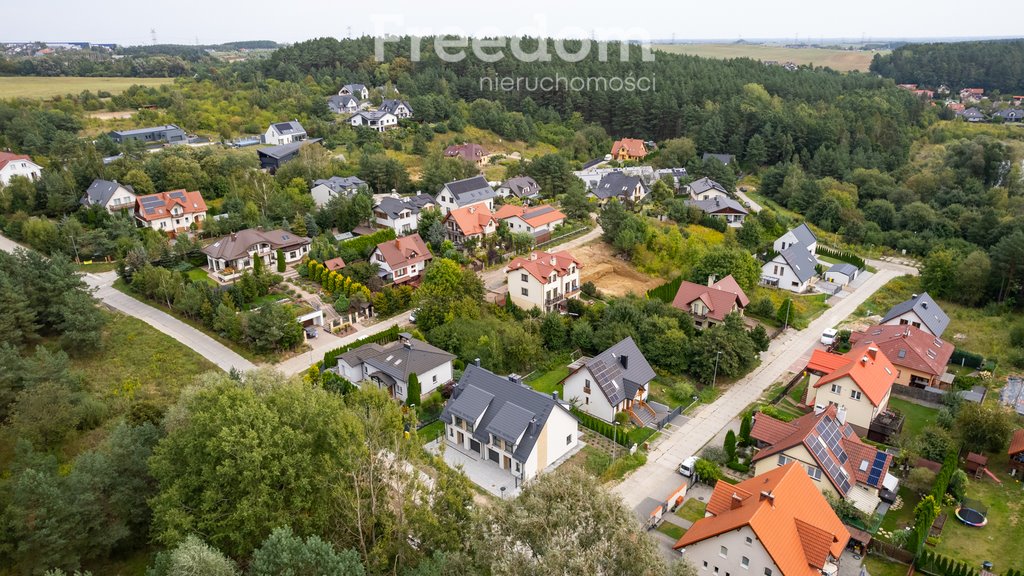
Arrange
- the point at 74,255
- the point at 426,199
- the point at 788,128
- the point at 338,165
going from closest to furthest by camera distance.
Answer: the point at 74,255
the point at 426,199
the point at 338,165
the point at 788,128

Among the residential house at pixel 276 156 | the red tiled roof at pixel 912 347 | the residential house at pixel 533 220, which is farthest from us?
the residential house at pixel 276 156

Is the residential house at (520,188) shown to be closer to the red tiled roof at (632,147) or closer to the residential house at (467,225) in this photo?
the residential house at (467,225)

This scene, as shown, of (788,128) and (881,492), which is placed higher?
(788,128)

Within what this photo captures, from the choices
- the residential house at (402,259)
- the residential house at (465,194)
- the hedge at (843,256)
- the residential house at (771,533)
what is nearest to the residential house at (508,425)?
the residential house at (771,533)

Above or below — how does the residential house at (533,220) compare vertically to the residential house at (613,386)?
above

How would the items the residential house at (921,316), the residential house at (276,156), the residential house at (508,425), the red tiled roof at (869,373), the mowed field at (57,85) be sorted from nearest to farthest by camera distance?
the residential house at (508,425) → the red tiled roof at (869,373) → the residential house at (921,316) → the residential house at (276,156) → the mowed field at (57,85)

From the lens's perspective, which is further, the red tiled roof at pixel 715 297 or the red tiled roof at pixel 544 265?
the red tiled roof at pixel 544 265

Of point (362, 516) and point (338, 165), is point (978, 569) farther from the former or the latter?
point (338, 165)

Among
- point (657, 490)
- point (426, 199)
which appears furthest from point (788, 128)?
point (657, 490)
